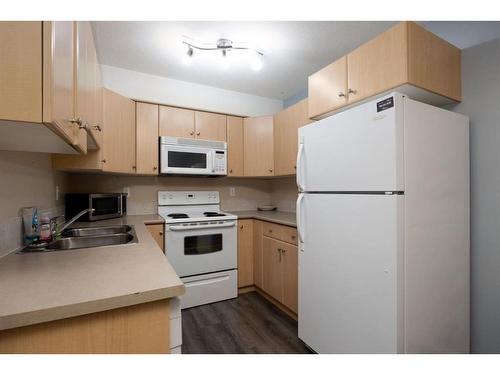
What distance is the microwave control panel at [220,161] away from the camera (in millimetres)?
2858

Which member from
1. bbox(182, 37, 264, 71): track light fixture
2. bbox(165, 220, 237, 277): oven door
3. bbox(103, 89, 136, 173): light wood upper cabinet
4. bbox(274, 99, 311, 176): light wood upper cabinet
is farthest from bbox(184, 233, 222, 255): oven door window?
bbox(182, 37, 264, 71): track light fixture

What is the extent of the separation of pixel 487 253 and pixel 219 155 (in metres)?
2.40

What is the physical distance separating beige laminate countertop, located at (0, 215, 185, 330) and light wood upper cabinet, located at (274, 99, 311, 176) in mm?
1824

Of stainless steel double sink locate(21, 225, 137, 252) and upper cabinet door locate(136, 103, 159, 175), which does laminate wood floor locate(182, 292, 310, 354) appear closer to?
stainless steel double sink locate(21, 225, 137, 252)

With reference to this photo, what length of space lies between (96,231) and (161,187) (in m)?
1.03

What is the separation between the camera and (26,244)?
52.6 inches

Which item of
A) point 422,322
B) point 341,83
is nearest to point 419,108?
point 341,83

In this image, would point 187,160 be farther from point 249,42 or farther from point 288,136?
point 249,42

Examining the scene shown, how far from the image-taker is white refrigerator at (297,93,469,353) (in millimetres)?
1209

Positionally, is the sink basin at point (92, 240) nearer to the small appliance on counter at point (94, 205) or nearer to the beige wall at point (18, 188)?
the beige wall at point (18, 188)

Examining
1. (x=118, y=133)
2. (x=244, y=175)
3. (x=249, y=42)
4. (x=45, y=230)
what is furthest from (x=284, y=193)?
(x=45, y=230)

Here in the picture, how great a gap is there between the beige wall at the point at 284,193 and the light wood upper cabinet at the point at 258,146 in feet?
1.14

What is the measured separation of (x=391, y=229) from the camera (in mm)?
1199
